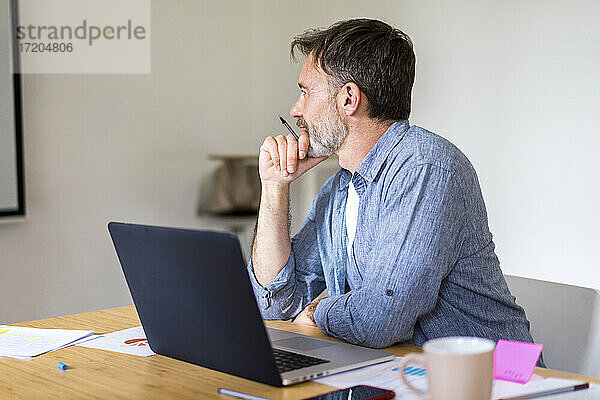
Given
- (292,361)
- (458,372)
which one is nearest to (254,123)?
(292,361)

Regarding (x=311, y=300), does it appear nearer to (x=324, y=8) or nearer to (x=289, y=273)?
(x=289, y=273)

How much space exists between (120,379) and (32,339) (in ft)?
1.13

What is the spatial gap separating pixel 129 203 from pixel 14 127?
62cm

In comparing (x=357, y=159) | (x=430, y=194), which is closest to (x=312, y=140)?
(x=357, y=159)

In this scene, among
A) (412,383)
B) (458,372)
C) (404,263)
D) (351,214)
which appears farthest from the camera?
(351,214)

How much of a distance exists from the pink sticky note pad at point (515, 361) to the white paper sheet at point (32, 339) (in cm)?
74

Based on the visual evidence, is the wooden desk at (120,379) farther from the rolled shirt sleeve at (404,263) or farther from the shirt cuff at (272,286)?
the shirt cuff at (272,286)

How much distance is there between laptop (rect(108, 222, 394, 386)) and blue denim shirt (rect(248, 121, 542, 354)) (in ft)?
0.34

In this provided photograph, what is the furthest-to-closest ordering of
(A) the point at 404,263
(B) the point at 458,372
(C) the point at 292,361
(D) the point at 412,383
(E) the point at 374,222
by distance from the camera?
(E) the point at 374,222 < (A) the point at 404,263 < (C) the point at 292,361 < (D) the point at 412,383 < (B) the point at 458,372

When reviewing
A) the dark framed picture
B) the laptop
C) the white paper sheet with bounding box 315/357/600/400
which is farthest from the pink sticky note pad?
the dark framed picture

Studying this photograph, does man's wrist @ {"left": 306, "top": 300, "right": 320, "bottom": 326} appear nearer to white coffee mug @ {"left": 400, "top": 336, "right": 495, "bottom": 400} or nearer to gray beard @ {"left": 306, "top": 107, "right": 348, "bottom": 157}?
gray beard @ {"left": 306, "top": 107, "right": 348, "bottom": 157}

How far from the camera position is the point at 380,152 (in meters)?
1.54

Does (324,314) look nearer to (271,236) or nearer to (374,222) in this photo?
(374,222)

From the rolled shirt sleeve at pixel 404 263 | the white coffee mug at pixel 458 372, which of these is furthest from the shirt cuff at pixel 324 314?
the white coffee mug at pixel 458 372
